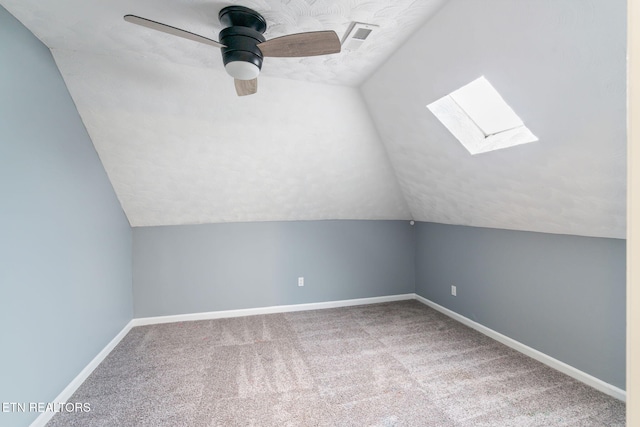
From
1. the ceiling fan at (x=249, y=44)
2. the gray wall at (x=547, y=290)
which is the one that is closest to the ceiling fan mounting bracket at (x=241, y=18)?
the ceiling fan at (x=249, y=44)

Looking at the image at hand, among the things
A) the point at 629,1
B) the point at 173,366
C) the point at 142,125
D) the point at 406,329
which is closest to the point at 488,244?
the point at 406,329

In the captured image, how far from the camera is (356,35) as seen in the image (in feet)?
5.89

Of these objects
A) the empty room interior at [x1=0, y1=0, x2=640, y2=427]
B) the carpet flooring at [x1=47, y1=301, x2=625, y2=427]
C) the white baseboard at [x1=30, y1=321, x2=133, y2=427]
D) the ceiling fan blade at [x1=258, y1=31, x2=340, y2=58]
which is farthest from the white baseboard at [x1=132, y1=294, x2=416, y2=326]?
the ceiling fan blade at [x1=258, y1=31, x2=340, y2=58]

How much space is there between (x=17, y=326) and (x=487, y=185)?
10.6 ft

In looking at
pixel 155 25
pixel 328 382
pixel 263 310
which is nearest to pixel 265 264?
pixel 263 310

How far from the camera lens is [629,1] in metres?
0.47

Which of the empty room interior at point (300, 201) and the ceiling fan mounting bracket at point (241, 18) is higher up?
the ceiling fan mounting bracket at point (241, 18)

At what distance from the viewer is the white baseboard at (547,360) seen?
205cm

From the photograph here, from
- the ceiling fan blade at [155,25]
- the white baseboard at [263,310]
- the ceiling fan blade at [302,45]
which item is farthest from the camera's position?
the white baseboard at [263,310]

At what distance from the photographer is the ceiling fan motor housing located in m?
1.52

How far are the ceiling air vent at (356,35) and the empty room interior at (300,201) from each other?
0.01 meters

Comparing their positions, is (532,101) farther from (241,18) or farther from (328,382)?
(328,382)

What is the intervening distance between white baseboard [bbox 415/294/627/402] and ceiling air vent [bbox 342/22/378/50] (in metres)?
2.40

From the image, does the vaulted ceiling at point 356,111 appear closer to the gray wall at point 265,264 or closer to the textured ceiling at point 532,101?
the textured ceiling at point 532,101
